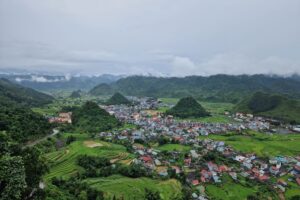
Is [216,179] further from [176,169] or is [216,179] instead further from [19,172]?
[19,172]

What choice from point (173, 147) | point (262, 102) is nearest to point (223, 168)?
point (173, 147)

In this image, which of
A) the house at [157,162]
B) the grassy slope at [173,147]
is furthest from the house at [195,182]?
the grassy slope at [173,147]

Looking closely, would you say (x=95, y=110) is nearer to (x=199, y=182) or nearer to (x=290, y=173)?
(x=199, y=182)

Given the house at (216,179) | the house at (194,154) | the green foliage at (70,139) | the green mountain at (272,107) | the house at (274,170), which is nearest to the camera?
the house at (216,179)

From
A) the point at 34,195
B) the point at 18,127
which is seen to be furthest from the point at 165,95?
the point at 34,195

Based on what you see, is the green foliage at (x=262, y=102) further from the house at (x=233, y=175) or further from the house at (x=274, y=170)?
the house at (x=233, y=175)

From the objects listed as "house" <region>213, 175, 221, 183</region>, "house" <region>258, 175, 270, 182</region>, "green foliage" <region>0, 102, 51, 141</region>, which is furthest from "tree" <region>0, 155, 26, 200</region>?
"house" <region>258, 175, 270, 182</region>

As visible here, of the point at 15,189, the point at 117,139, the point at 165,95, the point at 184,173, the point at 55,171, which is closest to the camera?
the point at 15,189
